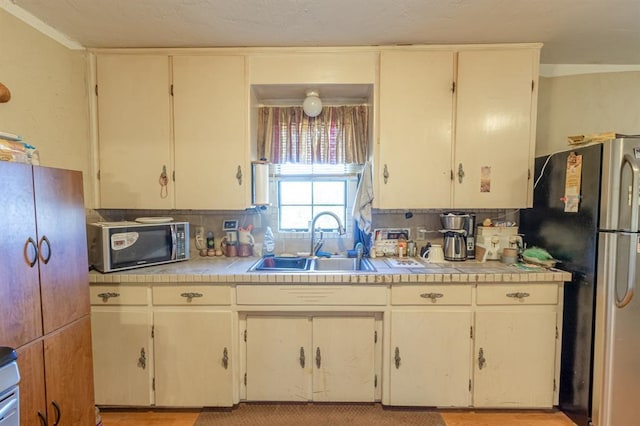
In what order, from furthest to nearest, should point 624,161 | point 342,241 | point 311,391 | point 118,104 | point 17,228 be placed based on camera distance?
point 342,241 < point 118,104 < point 311,391 < point 624,161 < point 17,228

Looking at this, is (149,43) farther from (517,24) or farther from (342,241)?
(517,24)

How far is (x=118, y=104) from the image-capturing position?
201 centimetres

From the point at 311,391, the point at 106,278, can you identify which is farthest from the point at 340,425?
the point at 106,278

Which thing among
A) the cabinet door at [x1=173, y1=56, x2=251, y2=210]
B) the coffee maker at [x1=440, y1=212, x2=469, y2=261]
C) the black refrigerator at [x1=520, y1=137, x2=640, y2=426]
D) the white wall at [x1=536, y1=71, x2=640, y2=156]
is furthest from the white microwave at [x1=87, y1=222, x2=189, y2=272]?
the white wall at [x1=536, y1=71, x2=640, y2=156]

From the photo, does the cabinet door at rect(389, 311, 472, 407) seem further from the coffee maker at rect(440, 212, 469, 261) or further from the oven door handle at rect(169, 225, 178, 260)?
the oven door handle at rect(169, 225, 178, 260)

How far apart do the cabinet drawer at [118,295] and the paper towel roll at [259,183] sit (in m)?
0.89

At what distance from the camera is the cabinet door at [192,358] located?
1.77 metres

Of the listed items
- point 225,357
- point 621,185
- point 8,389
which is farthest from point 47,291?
point 621,185

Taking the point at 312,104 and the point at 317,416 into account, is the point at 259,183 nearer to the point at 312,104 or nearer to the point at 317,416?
the point at 312,104

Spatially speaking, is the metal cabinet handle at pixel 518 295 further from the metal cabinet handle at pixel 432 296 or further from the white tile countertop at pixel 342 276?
the metal cabinet handle at pixel 432 296

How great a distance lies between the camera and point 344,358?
71.7 inches

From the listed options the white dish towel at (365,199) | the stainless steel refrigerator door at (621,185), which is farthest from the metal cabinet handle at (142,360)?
the stainless steel refrigerator door at (621,185)

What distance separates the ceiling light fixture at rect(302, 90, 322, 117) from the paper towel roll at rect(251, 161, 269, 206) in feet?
1.64

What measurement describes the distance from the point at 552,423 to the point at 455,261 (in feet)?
3.46
